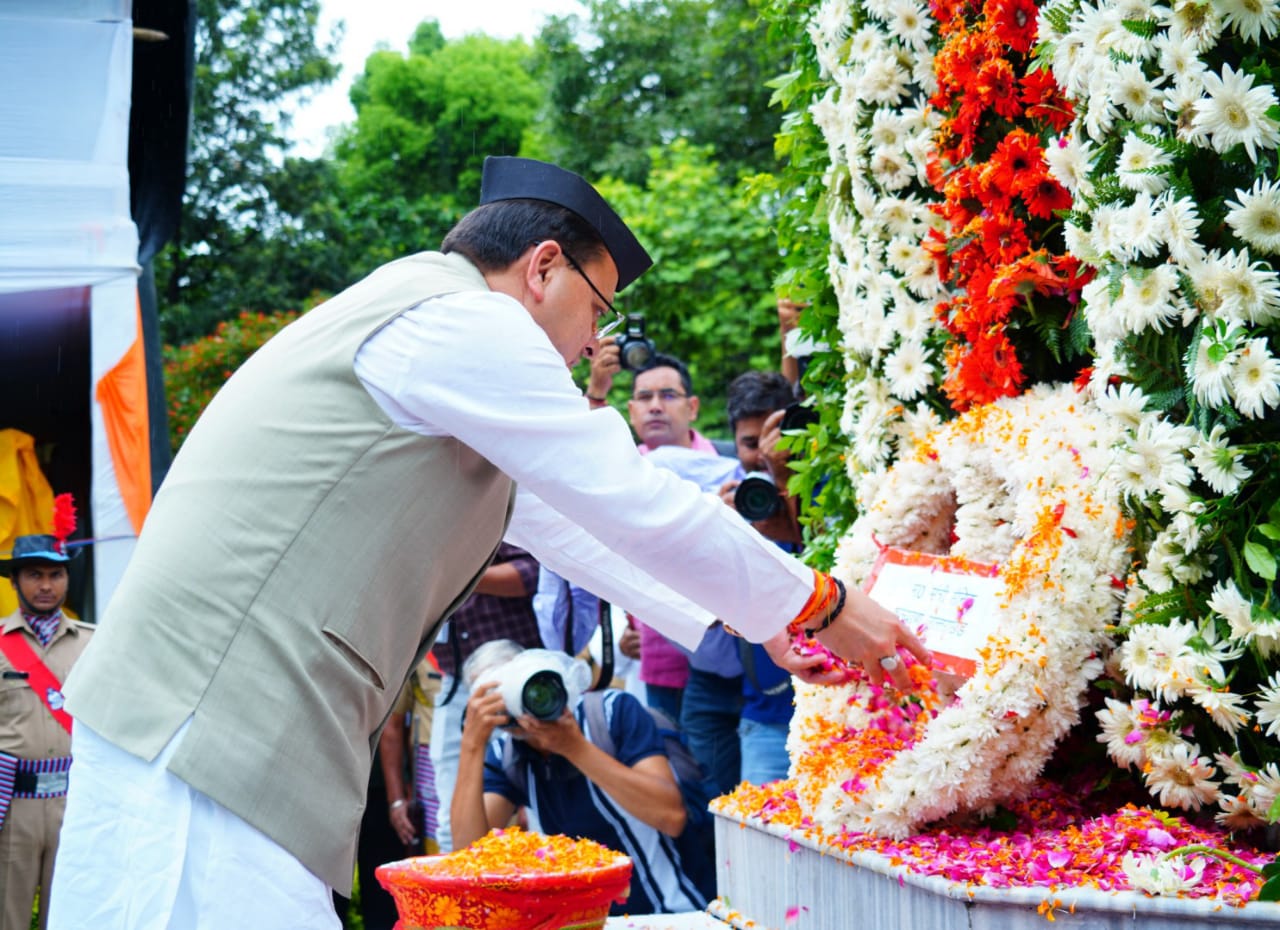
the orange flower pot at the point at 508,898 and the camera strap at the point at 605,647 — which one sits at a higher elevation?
the orange flower pot at the point at 508,898

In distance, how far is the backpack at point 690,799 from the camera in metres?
4.32

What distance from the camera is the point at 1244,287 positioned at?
2.25 meters

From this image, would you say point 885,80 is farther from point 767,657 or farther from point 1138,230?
point 767,657

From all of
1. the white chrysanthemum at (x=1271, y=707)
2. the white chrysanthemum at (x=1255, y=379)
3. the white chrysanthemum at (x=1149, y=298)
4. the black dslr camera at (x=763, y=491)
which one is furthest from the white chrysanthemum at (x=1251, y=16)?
the black dslr camera at (x=763, y=491)

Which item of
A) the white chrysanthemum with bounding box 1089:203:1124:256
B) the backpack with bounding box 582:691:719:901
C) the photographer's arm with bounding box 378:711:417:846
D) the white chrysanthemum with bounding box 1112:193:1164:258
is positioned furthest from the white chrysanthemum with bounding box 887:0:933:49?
the photographer's arm with bounding box 378:711:417:846

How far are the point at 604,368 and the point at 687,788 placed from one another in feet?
6.31

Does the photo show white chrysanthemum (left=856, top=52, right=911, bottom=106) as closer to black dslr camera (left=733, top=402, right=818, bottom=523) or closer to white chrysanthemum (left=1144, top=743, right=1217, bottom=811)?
black dslr camera (left=733, top=402, right=818, bottom=523)

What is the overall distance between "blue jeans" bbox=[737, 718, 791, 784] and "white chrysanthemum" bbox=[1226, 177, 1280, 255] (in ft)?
8.93

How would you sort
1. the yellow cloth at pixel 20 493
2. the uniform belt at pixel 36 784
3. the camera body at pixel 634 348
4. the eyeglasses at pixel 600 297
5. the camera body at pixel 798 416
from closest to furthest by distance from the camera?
the eyeglasses at pixel 600 297 → the camera body at pixel 798 416 → the camera body at pixel 634 348 → the uniform belt at pixel 36 784 → the yellow cloth at pixel 20 493

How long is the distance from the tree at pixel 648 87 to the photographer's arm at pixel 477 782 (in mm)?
14269

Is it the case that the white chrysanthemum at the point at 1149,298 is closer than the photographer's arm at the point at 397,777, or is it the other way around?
the white chrysanthemum at the point at 1149,298

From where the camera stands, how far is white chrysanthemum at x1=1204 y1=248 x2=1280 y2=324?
2223mm

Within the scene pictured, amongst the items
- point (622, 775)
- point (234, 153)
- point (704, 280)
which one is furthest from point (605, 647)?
point (234, 153)

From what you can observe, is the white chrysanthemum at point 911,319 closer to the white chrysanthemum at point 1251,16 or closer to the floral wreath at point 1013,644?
the floral wreath at point 1013,644
